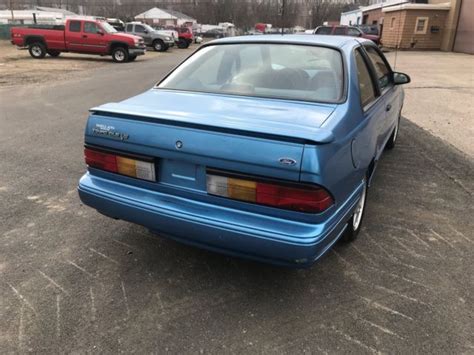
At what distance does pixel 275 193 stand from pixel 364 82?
171 centimetres

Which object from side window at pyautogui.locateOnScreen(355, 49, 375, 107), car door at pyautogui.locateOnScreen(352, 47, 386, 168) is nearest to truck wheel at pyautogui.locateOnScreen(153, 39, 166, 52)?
car door at pyautogui.locateOnScreen(352, 47, 386, 168)

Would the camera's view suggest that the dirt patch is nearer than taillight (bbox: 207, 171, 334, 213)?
No

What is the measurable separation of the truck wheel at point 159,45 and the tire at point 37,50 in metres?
10.7

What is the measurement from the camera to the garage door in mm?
29906

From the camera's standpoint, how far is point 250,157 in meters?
2.46

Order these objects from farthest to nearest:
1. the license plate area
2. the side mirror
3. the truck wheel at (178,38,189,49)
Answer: the truck wheel at (178,38,189,49), the side mirror, the license plate area

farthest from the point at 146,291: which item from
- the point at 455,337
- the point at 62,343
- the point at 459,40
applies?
the point at 459,40

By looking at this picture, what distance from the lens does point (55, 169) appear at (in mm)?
5266

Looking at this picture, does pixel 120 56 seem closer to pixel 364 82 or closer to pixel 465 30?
pixel 364 82

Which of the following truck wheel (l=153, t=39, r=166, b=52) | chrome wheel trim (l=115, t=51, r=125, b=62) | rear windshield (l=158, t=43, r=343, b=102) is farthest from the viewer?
truck wheel (l=153, t=39, r=166, b=52)

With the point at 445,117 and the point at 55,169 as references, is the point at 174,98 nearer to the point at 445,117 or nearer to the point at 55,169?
the point at 55,169

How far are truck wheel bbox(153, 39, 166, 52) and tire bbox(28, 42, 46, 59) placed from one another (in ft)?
35.2

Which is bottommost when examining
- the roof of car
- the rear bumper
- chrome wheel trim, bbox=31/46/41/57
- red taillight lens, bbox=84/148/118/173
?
chrome wheel trim, bbox=31/46/41/57

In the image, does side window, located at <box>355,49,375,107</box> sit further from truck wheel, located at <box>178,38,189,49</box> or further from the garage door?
truck wheel, located at <box>178,38,189,49</box>
